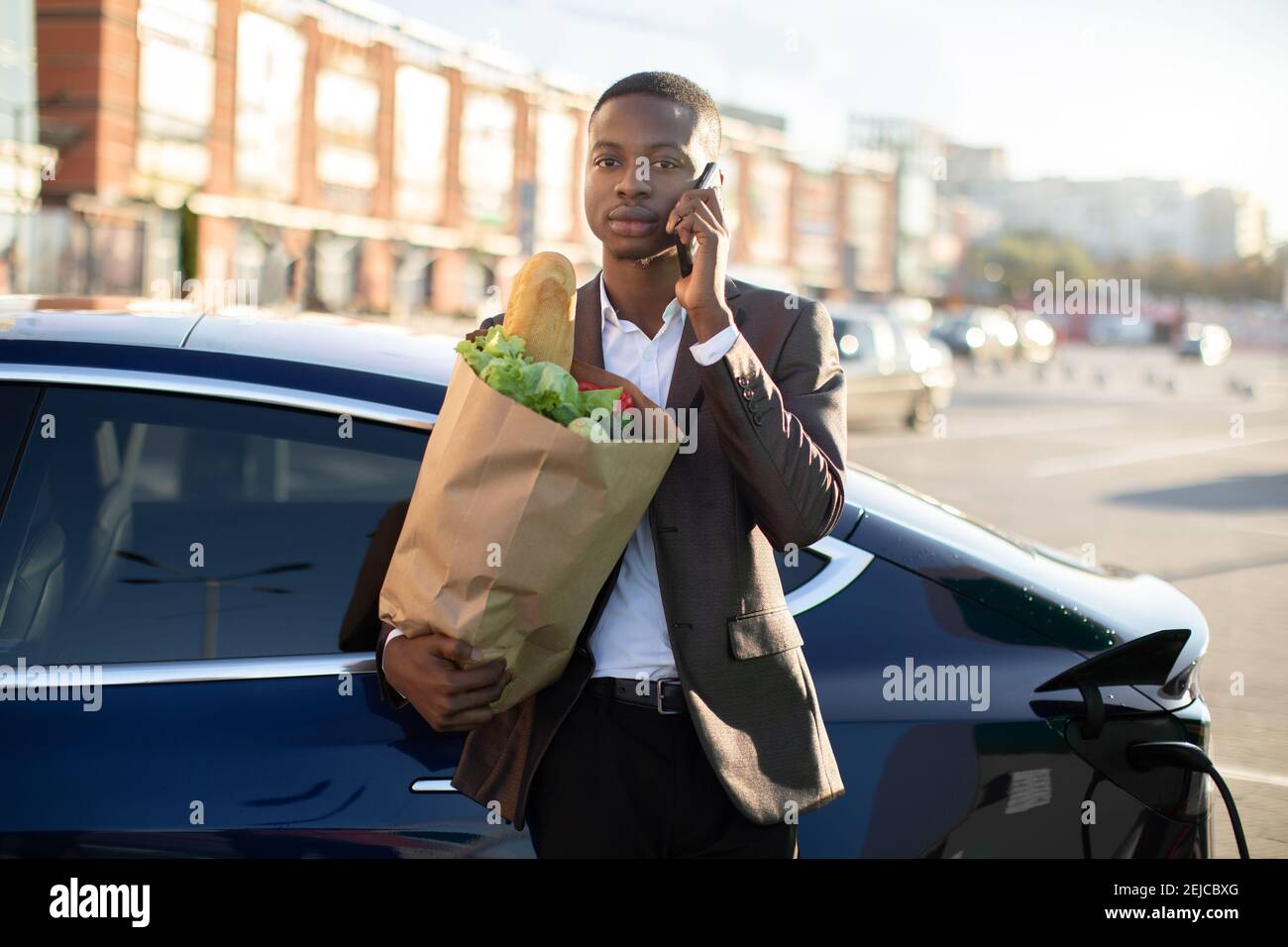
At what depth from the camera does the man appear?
1.92 metres

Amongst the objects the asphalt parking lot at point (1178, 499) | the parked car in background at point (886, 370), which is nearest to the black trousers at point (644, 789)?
the asphalt parking lot at point (1178, 499)

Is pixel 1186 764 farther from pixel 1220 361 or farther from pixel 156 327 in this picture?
pixel 1220 361

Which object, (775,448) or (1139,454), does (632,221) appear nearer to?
(775,448)

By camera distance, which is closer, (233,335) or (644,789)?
(644,789)

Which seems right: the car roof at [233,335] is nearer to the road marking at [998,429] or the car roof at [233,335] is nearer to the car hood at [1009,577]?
the car hood at [1009,577]

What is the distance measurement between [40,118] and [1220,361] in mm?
50751

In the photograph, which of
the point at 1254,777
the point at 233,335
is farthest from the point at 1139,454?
the point at 233,335

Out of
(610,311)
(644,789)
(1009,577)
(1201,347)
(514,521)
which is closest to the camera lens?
(514,521)

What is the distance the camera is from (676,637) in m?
1.92

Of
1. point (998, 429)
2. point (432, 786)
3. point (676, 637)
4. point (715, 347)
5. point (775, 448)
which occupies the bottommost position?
point (432, 786)

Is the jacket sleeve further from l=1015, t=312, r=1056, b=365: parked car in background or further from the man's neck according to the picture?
l=1015, t=312, r=1056, b=365: parked car in background

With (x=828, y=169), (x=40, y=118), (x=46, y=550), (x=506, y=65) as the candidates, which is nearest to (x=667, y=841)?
(x=46, y=550)

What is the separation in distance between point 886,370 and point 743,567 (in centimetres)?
1796
